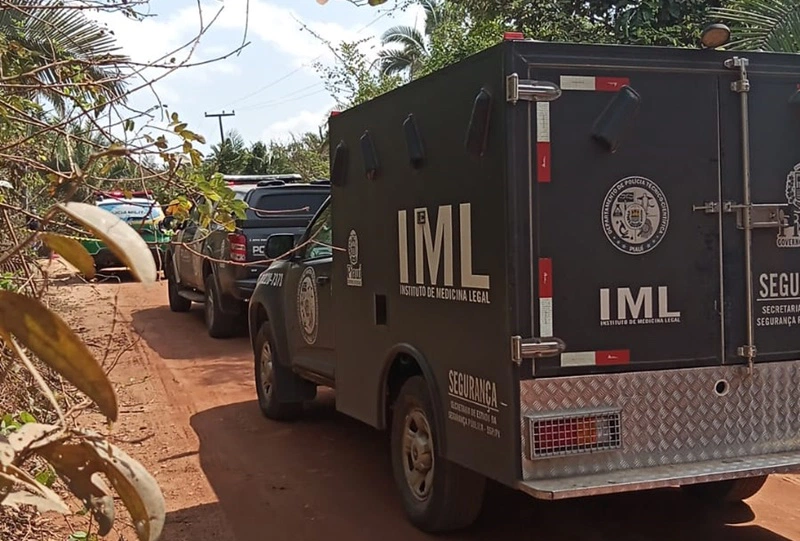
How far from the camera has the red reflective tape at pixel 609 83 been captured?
14.8 feet

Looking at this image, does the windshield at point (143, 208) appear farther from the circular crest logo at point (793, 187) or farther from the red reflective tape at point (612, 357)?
the circular crest logo at point (793, 187)

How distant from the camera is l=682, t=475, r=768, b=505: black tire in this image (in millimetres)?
5730

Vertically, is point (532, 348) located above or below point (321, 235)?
below

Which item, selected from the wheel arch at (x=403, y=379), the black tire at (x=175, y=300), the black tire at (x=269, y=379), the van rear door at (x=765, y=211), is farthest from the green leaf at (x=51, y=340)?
the black tire at (x=175, y=300)

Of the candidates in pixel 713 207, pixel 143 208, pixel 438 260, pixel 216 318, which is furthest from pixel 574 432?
pixel 216 318

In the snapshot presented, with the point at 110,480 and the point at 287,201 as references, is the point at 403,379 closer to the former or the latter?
the point at 110,480

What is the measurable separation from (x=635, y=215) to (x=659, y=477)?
4.19 ft

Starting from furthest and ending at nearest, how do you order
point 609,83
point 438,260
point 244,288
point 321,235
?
point 244,288 → point 321,235 → point 438,260 → point 609,83

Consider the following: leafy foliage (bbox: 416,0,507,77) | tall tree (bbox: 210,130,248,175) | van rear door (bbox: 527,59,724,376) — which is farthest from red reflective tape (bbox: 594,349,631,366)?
tall tree (bbox: 210,130,248,175)

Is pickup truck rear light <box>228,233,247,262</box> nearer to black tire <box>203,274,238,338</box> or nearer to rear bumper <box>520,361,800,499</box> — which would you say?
black tire <box>203,274,238,338</box>

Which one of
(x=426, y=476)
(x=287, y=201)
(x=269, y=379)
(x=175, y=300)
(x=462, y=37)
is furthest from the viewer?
(x=175, y=300)

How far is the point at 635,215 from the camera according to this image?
15.2ft

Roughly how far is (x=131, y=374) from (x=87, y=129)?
6518mm

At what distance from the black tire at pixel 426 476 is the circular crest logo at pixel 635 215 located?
144 centimetres
